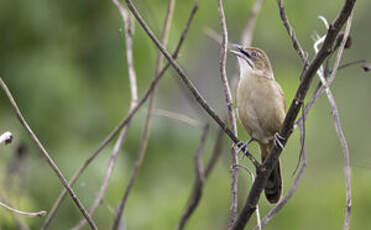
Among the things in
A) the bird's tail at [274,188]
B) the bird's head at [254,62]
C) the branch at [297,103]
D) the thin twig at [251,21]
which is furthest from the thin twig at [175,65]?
the bird's head at [254,62]

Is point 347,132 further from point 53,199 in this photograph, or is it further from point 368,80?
point 53,199

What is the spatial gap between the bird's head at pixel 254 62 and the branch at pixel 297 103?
1.95 m

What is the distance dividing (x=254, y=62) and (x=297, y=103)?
87.1 inches

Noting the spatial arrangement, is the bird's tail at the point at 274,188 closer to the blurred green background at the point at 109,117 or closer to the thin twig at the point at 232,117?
the blurred green background at the point at 109,117

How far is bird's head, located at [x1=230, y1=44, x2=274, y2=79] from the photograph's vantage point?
4577 mm

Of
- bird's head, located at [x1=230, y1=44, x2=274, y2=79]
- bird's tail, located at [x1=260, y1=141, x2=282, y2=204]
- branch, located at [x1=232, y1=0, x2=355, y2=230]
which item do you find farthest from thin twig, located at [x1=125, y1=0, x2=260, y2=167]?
bird's head, located at [x1=230, y1=44, x2=274, y2=79]

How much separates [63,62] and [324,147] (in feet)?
15.7

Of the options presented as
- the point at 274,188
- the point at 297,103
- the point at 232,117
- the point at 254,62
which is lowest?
the point at 274,188

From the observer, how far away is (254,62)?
462 centimetres

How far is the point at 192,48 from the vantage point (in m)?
6.32

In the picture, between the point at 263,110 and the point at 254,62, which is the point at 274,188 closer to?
the point at 263,110

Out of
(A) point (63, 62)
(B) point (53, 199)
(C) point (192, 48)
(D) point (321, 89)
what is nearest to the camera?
(D) point (321, 89)

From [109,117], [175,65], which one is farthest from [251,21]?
[109,117]

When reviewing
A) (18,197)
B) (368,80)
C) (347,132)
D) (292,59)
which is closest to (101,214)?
(18,197)
